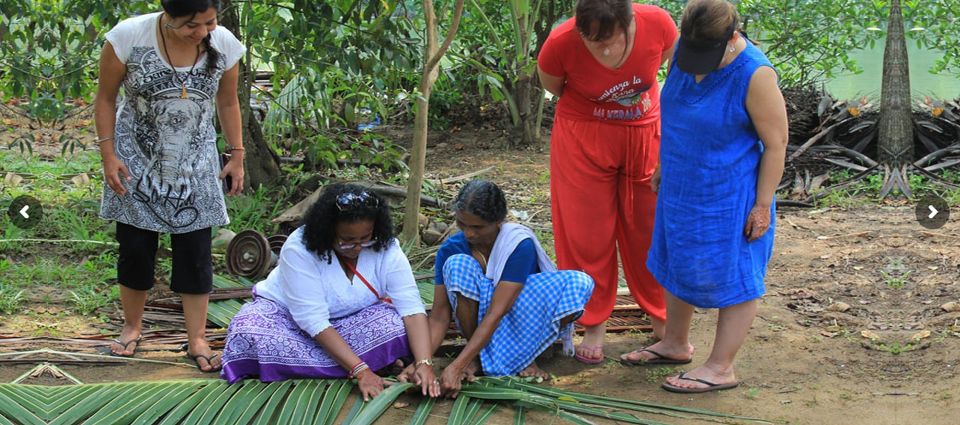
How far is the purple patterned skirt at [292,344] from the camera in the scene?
10.9ft

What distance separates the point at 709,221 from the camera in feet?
10.7

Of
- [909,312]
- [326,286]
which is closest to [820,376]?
[909,312]

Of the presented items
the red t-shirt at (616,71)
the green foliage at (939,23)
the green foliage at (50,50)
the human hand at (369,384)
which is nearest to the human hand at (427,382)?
the human hand at (369,384)

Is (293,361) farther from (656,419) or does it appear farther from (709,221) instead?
(709,221)

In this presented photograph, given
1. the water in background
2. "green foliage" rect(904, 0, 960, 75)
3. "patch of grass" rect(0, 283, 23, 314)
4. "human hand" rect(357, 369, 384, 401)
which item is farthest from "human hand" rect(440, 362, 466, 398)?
the water in background

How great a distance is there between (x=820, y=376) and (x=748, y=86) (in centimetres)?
134

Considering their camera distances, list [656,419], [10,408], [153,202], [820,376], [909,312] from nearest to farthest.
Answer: [10,408]
[656,419]
[153,202]
[820,376]
[909,312]

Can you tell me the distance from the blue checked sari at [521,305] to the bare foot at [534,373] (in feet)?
0.07

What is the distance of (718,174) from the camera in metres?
3.21

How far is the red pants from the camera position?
367 cm

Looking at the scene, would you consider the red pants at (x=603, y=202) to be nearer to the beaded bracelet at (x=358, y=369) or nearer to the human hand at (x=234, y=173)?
the beaded bracelet at (x=358, y=369)

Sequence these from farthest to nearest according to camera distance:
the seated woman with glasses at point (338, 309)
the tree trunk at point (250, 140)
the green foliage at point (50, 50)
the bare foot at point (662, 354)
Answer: the tree trunk at point (250, 140) < the green foliage at point (50, 50) < the bare foot at point (662, 354) < the seated woman with glasses at point (338, 309)

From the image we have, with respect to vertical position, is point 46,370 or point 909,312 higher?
point 909,312

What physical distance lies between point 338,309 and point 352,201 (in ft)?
1.56
